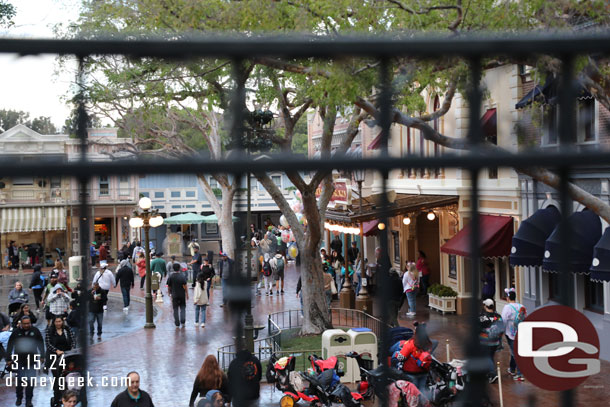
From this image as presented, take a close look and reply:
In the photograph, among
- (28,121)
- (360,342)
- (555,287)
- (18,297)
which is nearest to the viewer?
(28,121)

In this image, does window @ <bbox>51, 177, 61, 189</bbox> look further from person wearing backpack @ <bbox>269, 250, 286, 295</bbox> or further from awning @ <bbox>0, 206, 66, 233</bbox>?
person wearing backpack @ <bbox>269, 250, 286, 295</bbox>

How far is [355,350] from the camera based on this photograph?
11.1 meters

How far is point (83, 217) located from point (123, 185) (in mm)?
133

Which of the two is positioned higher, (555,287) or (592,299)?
(555,287)

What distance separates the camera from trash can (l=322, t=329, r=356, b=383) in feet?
35.8

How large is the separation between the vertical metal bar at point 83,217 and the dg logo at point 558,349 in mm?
1271

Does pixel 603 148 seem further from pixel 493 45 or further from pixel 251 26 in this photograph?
pixel 251 26

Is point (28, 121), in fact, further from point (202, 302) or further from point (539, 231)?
point (539, 231)

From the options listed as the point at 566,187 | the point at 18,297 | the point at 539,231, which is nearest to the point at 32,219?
the point at 566,187

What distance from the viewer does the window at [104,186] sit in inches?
71.2

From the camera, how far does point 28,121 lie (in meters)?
1.72

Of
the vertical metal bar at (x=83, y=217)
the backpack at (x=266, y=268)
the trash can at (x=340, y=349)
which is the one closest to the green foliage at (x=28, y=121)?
the vertical metal bar at (x=83, y=217)

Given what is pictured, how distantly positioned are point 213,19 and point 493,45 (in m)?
11.7

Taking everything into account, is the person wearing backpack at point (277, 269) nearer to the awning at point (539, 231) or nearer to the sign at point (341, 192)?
the sign at point (341, 192)
